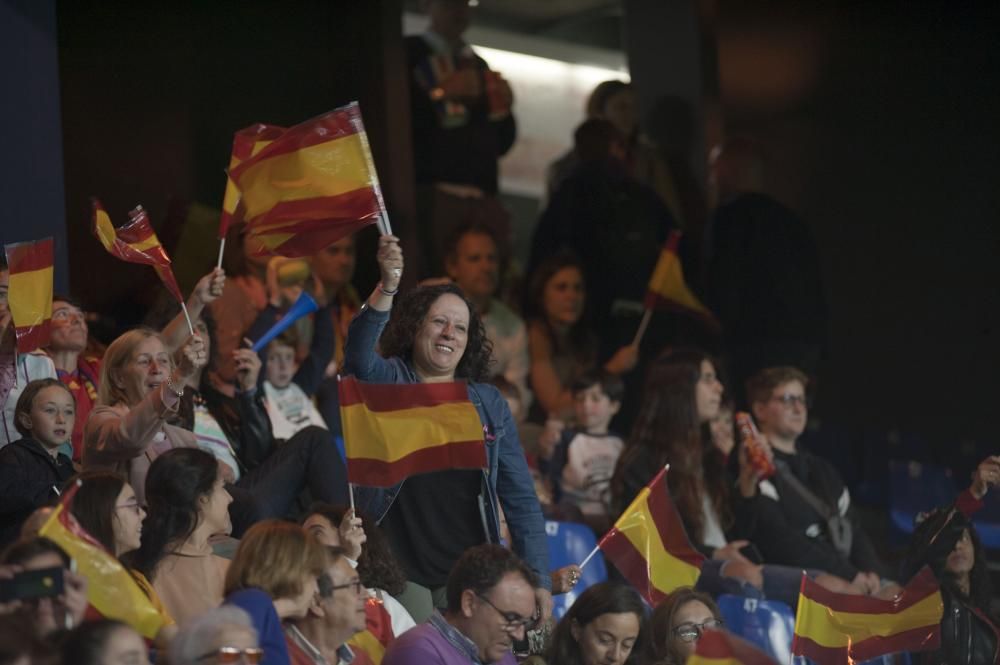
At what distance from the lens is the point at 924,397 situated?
1023 cm

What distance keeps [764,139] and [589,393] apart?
302 cm

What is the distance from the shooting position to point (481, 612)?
511 centimetres

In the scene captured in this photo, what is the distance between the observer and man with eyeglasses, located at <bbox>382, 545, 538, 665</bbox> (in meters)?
5.06

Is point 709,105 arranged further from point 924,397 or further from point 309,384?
point 309,384

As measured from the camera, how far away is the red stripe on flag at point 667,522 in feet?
22.2

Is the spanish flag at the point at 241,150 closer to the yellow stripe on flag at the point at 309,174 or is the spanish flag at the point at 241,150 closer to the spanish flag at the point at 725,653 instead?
the yellow stripe on flag at the point at 309,174

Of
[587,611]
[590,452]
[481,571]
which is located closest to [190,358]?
[481,571]

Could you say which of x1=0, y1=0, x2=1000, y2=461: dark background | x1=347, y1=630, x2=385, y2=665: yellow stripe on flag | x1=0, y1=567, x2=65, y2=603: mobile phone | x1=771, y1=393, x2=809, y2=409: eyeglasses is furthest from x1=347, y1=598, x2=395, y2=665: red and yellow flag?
x1=0, y1=0, x2=1000, y2=461: dark background

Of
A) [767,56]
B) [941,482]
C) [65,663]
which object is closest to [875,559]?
[941,482]

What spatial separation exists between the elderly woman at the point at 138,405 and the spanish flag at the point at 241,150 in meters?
0.48

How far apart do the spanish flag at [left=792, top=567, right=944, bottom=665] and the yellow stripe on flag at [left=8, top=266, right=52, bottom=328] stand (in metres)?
2.77

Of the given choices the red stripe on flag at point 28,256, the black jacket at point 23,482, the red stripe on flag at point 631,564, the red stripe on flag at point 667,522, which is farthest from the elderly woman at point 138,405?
the red stripe on flag at point 667,522

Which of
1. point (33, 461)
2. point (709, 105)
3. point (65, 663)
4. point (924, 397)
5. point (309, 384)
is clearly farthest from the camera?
point (709, 105)

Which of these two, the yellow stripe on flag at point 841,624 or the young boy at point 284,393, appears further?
the young boy at point 284,393
